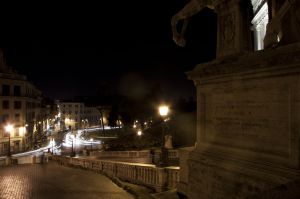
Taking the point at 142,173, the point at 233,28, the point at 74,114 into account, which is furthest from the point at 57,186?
the point at 74,114

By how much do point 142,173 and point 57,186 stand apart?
4.64m

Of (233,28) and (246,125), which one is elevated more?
(233,28)

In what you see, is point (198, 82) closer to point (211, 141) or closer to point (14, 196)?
point (211, 141)

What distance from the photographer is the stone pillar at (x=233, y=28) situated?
30.8ft

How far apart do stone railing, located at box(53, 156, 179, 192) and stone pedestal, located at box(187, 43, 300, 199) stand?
14.2 ft

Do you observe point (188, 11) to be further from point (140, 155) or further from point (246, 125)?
point (140, 155)

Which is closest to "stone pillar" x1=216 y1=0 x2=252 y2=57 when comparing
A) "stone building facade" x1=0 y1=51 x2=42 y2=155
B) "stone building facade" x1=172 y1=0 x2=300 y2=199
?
"stone building facade" x1=172 y1=0 x2=300 y2=199

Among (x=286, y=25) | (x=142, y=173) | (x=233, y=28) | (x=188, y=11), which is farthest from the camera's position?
(x=142, y=173)

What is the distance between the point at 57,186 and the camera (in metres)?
16.4

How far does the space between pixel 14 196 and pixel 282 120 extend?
490 inches

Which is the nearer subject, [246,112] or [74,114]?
[246,112]

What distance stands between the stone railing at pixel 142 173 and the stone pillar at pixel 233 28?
655cm

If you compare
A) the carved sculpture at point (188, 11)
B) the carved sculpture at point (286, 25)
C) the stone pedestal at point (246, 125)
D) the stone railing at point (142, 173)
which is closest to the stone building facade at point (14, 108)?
the stone railing at point (142, 173)

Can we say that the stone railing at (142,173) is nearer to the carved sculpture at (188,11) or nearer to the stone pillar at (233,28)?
the carved sculpture at (188,11)
